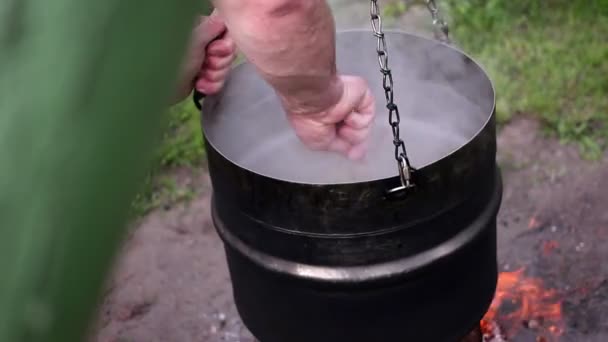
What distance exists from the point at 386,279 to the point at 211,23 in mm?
759

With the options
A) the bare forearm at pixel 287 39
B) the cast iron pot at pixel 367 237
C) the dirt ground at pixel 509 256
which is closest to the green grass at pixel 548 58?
the dirt ground at pixel 509 256

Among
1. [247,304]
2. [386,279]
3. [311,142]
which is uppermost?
[311,142]

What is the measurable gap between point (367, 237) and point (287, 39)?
0.43 metres

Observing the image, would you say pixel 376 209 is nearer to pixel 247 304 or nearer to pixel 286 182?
pixel 286 182

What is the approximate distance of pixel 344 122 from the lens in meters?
1.65

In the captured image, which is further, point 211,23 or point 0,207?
point 211,23

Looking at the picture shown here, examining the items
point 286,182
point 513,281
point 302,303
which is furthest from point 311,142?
point 513,281

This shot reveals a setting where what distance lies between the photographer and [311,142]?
1.66m

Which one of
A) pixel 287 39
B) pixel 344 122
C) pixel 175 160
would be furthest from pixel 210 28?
pixel 175 160

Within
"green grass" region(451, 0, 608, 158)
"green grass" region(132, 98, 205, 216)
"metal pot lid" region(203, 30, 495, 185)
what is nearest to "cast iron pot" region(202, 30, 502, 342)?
"metal pot lid" region(203, 30, 495, 185)

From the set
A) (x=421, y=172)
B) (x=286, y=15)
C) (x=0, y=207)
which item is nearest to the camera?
(x=0, y=207)

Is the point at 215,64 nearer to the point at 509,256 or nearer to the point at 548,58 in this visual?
the point at 509,256

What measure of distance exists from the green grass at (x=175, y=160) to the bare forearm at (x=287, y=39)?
1534 mm

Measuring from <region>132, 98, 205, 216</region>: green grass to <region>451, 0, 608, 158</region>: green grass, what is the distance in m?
1.35
